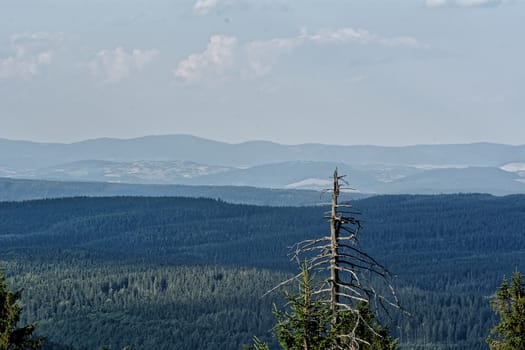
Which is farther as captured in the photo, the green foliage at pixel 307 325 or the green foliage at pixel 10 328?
the green foliage at pixel 10 328

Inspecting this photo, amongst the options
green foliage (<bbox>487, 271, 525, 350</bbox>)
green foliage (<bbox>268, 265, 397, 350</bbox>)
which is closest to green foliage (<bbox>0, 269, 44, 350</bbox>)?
green foliage (<bbox>268, 265, 397, 350</bbox>)

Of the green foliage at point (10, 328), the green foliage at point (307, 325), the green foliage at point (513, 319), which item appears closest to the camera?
the green foliage at point (307, 325)

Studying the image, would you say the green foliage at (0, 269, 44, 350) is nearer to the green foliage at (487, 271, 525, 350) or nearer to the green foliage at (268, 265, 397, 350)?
the green foliage at (268, 265, 397, 350)

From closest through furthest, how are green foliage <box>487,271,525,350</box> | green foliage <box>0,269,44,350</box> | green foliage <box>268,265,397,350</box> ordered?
green foliage <box>268,265,397,350</box> → green foliage <box>0,269,44,350</box> → green foliage <box>487,271,525,350</box>

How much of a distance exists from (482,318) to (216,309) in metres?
29.9

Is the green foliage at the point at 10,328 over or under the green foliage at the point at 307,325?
under

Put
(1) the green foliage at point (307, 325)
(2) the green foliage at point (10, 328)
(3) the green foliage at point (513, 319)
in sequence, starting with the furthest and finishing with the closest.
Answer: (3) the green foliage at point (513, 319) → (2) the green foliage at point (10, 328) → (1) the green foliage at point (307, 325)

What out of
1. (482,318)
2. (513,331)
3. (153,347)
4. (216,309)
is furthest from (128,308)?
(513,331)

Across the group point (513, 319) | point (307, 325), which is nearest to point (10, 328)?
point (307, 325)

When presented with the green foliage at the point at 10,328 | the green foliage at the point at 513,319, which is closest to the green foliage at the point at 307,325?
the green foliage at the point at 10,328

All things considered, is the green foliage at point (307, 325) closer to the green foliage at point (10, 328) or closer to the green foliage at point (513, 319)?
the green foliage at point (10, 328)

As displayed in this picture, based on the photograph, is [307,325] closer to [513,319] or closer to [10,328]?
[10,328]

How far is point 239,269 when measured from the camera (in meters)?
164

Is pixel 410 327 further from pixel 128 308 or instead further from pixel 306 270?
pixel 306 270
